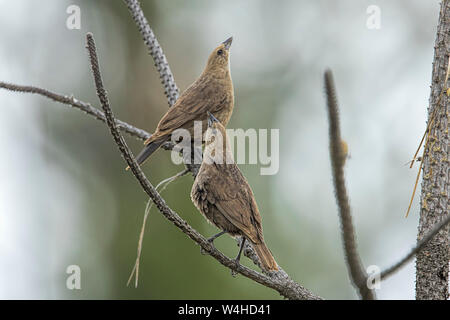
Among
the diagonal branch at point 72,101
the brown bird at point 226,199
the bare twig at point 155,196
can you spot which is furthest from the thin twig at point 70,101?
the bare twig at point 155,196

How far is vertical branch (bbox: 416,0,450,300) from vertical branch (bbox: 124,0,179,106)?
7.77 ft

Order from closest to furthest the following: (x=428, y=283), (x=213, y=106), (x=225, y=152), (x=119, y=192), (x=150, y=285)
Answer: (x=428, y=283) → (x=225, y=152) → (x=213, y=106) → (x=150, y=285) → (x=119, y=192)

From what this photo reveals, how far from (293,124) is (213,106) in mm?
5606

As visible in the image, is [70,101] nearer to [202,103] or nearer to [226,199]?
[226,199]

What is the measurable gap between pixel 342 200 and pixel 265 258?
5.97ft

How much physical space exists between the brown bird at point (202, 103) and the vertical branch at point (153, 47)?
11cm

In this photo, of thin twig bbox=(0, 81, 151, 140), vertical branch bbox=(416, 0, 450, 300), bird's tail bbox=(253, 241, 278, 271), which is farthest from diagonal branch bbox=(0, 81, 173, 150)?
vertical branch bbox=(416, 0, 450, 300)

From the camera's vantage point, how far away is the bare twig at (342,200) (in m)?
1.22

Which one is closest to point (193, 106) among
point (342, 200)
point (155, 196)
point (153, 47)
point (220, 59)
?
point (153, 47)

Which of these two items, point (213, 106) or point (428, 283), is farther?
point (213, 106)

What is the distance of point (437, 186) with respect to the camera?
229cm
